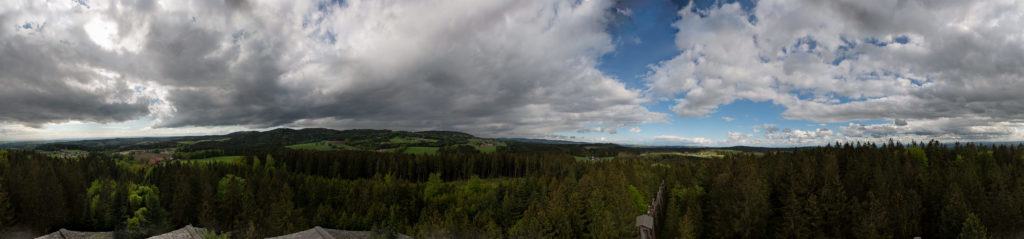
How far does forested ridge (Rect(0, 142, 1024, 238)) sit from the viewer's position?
51.3 m

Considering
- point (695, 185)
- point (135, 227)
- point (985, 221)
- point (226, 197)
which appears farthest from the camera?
point (695, 185)

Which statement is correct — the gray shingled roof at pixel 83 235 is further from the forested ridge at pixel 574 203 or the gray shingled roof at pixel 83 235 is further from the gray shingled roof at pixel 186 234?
the gray shingled roof at pixel 186 234

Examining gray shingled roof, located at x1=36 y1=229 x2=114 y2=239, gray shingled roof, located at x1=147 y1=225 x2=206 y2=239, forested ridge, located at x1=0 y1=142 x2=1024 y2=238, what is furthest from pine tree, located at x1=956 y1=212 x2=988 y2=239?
gray shingled roof, located at x1=36 y1=229 x2=114 y2=239

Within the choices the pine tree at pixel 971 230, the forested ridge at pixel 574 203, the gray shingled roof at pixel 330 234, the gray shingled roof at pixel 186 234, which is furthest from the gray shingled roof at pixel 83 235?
the pine tree at pixel 971 230

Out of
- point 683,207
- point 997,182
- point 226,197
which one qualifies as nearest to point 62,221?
point 226,197

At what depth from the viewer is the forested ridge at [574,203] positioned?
168 ft

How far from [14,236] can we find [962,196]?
13996 cm

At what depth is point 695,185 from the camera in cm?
7575

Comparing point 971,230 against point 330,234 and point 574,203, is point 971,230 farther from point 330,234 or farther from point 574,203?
point 330,234

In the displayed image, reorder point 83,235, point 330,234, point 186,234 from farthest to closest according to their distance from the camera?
point 330,234 < point 186,234 < point 83,235

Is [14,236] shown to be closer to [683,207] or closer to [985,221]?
[683,207]

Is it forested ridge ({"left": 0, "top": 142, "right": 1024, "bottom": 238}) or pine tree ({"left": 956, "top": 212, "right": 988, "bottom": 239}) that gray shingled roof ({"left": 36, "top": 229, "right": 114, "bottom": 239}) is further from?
pine tree ({"left": 956, "top": 212, "right": 988, "bottom": 239})

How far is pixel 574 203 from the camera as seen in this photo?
53500mm

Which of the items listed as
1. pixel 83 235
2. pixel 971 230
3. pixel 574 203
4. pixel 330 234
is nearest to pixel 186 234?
pixel 83 235
